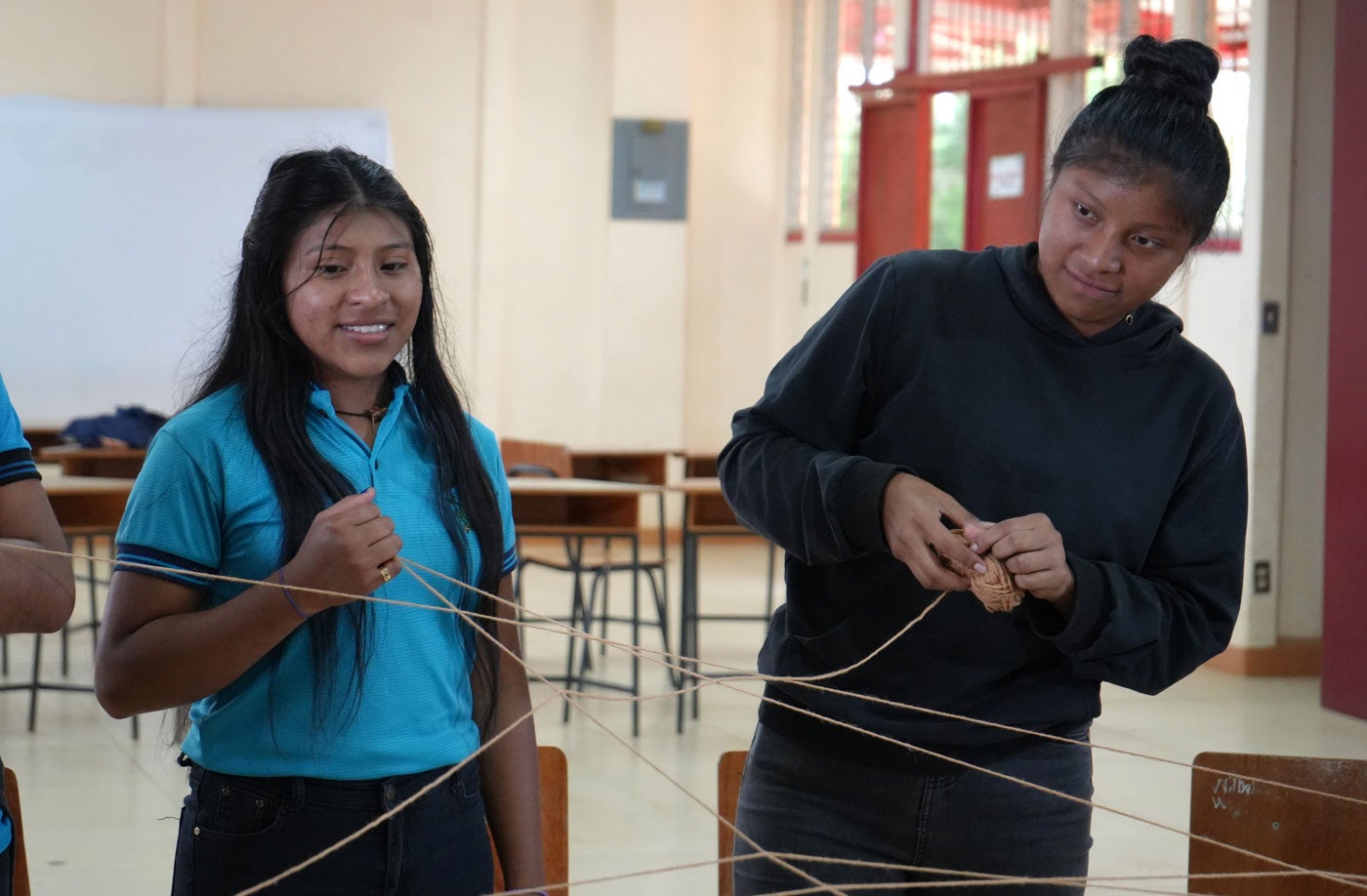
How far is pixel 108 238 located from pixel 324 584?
723 centimetres

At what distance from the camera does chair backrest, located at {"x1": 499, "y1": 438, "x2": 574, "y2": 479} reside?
17.4 feet

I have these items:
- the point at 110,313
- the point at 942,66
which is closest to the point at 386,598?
the point at 942,66

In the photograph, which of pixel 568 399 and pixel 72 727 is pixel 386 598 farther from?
pixel 568 399

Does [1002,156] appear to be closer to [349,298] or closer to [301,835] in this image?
[349,298]

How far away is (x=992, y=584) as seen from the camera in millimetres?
1264

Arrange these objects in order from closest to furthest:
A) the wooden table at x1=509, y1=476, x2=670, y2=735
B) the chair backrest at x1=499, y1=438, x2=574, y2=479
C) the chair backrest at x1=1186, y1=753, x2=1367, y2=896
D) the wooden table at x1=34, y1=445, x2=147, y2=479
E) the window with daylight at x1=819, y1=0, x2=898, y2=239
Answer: the chair backrest at x1=1186, y1=753, x2=1367, y2=896 → the wooden table at x1=509, y1=476, x2=670, y2=735 → the wooden table at x1=34, y1=445, x2=147, y2=479 → the chair backrest at x1=499, y1=438, x2=574, y2=479 → the window with daylight at x1=819, y1=0, x2=898, y2=239

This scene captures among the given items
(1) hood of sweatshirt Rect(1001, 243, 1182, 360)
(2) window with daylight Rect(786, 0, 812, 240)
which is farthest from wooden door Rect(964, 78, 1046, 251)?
(1) hood of sweatshirt Rect(1001, 243, 1182, 360)

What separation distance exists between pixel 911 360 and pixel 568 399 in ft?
24.3

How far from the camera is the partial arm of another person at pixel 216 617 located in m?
1.23

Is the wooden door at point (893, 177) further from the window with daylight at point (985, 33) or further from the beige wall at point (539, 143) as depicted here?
the beige wall at point (539, 143)

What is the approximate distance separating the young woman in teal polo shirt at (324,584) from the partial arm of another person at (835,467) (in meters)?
0.28

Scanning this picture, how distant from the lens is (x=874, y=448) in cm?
143

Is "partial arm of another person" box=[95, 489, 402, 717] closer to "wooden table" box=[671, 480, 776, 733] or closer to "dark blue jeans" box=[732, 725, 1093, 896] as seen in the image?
"dark blue jeans" box=[732, 725, 1093, 896]

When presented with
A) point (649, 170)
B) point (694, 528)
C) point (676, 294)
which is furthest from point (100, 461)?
point (649, 170)
